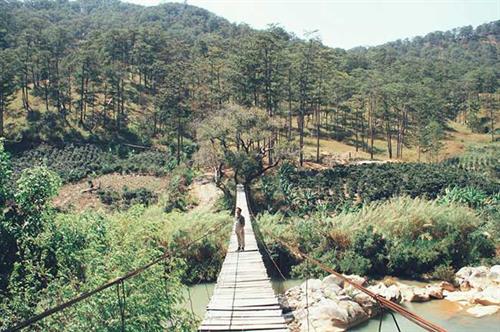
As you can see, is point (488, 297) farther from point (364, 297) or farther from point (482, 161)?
point (482, 161)

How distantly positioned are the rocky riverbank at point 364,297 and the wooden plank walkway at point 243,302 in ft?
4.32

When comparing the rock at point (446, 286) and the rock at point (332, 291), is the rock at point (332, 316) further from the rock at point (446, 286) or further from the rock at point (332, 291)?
the rock at point (446, 286)

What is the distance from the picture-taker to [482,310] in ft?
41.7

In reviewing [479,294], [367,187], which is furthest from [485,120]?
[479,294]

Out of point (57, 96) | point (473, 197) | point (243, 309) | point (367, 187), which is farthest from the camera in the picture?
point (57, 96)

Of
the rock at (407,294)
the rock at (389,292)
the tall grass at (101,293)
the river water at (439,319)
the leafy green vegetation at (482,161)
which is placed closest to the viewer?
the tall grass at (101,293)

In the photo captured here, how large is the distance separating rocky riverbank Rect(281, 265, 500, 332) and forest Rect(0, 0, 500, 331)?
959 millimetres

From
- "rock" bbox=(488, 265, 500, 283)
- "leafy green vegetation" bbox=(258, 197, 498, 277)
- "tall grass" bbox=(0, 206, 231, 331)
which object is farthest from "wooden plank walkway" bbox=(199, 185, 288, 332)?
"rock" bbox=(488, 265, 500, 283)

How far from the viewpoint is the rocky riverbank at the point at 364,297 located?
37.7 feet

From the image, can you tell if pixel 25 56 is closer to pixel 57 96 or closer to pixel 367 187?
pixel 57 96

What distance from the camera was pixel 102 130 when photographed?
42.0m

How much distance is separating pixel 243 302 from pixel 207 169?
75.1ft

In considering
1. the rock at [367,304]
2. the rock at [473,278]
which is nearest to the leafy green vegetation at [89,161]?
the rock at [473,278]

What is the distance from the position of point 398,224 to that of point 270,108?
65.9 ft
